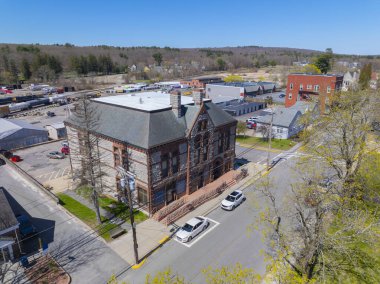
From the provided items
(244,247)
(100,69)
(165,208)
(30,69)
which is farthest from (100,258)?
(100,69)

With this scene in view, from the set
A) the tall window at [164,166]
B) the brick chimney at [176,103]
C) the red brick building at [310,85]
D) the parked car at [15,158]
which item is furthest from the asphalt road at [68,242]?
the red brick building at [310,85]

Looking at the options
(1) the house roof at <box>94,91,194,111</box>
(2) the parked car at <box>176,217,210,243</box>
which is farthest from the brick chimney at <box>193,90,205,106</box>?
(2) the parked car at <box>176,217,210,243</box>

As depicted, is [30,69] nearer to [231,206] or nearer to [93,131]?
[93,131]

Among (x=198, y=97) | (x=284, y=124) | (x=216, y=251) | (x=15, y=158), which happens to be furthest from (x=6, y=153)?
(x=284, y=124)

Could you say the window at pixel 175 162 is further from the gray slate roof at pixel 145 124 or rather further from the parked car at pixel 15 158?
the parked car at pixel 15 158

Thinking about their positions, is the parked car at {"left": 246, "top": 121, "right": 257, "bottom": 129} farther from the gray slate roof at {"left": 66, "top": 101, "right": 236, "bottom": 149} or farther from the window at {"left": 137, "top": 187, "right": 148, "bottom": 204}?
the window at {"left": 137, "top": 187, "right": 148, "bottom": 204}

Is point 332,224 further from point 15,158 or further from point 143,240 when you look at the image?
point 15,158
